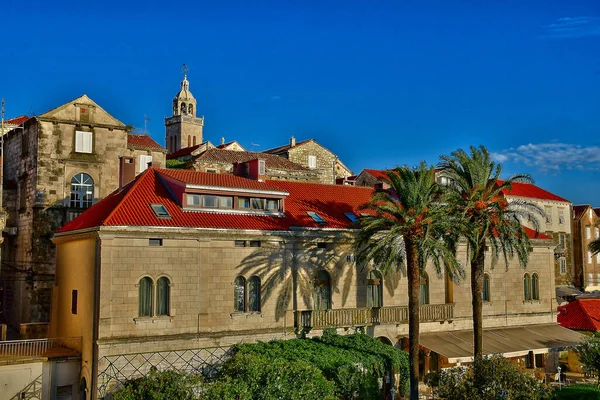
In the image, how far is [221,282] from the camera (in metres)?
33.1

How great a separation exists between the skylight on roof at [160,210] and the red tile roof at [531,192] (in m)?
48.4

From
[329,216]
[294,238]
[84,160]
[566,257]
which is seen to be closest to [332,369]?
[294,238]

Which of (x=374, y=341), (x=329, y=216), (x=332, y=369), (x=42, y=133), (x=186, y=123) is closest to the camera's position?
(x=332, y=369)

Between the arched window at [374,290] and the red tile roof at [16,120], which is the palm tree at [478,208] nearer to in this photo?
the arched window at [374,290]

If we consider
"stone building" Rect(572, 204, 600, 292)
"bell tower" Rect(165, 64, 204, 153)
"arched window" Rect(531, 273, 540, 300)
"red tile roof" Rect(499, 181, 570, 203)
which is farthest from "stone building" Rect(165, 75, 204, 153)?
"arched window" Rect(531, 273, 540, 300)

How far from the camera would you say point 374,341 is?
35000 mm

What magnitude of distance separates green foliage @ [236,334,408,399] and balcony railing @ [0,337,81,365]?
26.4 feet

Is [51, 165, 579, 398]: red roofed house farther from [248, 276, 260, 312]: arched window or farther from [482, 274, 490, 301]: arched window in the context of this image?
[482, 274, 490, 301]: arched window

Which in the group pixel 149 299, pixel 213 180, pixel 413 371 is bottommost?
pixel 413 371

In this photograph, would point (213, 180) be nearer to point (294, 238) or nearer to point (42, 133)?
point (294, 238)

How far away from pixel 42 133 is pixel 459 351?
2990cm

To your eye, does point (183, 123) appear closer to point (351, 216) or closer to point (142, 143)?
point (142, 143)

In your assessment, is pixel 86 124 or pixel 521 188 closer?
pixel 86 124

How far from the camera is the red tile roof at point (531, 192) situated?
73.1 meters
